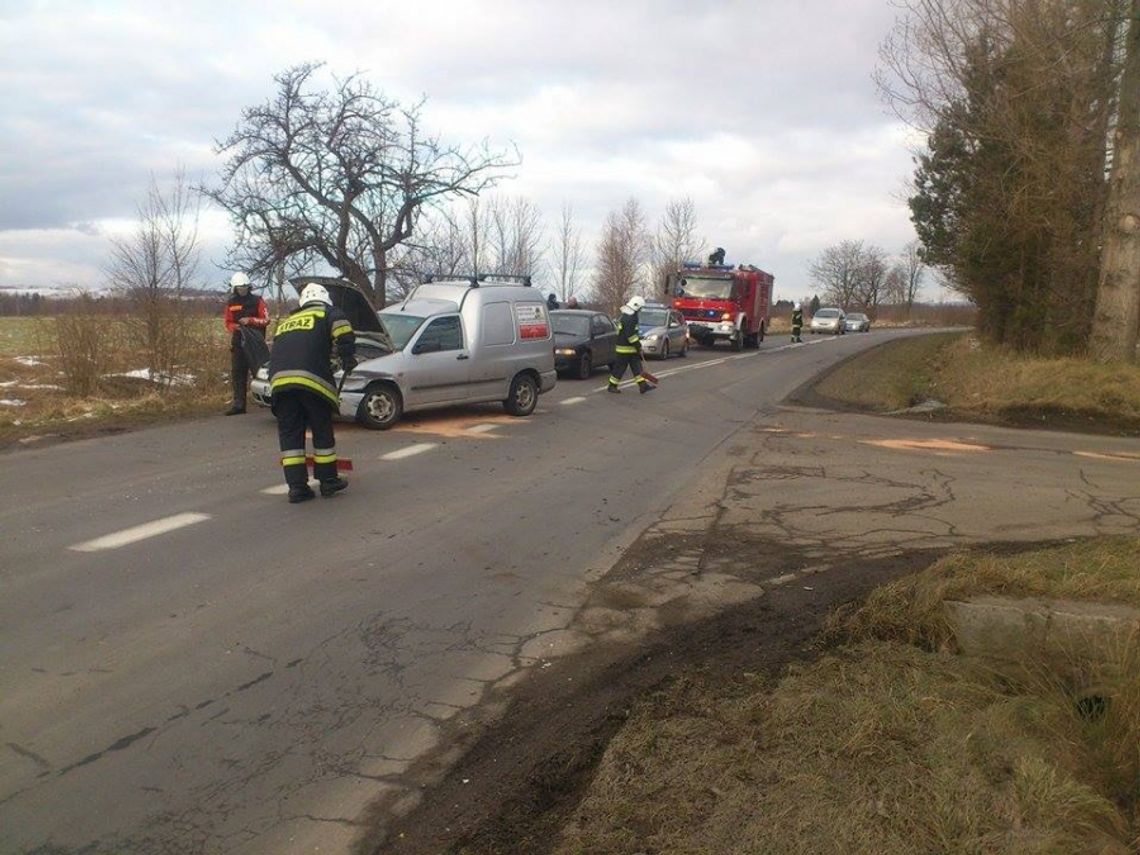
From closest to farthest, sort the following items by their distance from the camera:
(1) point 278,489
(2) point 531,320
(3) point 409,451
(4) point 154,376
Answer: (1) point 278,489 < (3) point 409,451 < (2) point 531,320 < (4) point 154,376

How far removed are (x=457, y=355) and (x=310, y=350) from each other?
5.07 meters

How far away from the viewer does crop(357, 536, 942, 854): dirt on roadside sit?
338 cm

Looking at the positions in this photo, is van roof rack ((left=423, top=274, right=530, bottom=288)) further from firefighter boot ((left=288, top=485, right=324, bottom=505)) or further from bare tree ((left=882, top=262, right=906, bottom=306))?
bare tree ((left=882, top=262, right=906, bottom=306))

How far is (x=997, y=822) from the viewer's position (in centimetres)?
309

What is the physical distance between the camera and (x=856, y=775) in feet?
11.3

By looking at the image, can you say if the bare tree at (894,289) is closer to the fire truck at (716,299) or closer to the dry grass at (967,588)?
the fire truck at (716,299)

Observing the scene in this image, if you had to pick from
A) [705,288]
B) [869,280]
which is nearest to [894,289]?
[869,280]

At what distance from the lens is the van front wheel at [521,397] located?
14278 mm

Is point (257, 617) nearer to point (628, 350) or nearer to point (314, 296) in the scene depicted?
point (314, 296)

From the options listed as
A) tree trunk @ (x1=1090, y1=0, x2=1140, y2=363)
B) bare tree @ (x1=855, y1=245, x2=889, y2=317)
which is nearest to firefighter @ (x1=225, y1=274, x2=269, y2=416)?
tree trunk @ (x1=1090, y1=0, x2=1140, y2=363)

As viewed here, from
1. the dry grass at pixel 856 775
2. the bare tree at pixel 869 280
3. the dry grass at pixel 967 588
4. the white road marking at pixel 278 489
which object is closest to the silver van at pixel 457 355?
the white road marking at pixel 278 489

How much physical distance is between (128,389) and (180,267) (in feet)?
7.82

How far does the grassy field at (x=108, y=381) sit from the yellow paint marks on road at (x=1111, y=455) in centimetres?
1201

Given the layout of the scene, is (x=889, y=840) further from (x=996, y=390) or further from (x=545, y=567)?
(x=996, y=390)
